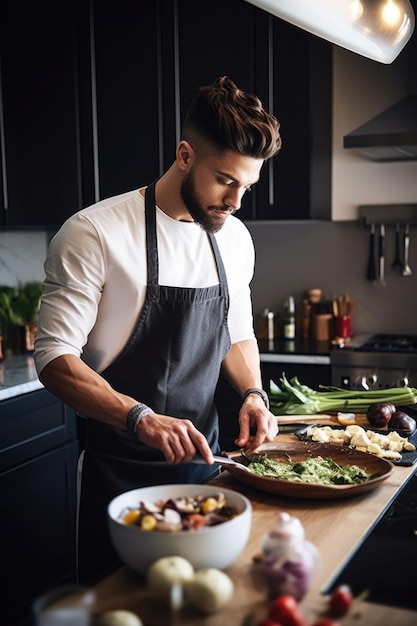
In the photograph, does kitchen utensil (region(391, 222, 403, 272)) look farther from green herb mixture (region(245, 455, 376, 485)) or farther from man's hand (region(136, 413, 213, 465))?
man's hand (region(136, 413, 213, 465))

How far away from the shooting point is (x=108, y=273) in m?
2.06

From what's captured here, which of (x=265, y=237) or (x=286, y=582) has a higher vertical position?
(x=265, y=237)

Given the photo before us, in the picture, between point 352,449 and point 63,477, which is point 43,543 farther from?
point 352,449

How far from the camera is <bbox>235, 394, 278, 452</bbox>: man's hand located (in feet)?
6.23

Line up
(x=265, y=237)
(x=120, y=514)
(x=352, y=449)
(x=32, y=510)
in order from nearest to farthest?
1. (x=120, y=514)
2. (x=352, y=449)
3. (x=32, y=510)
4. (x=265, y=237)

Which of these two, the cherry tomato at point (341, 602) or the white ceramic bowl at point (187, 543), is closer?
the cherry tomato at point (341, 602)

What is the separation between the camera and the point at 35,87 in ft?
13.6

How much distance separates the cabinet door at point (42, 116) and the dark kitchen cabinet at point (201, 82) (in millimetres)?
150

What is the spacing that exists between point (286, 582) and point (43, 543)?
245 centimetres

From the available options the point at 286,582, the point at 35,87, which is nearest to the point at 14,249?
the point at 35,87

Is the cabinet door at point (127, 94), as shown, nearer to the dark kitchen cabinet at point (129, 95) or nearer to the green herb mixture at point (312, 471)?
the dark kitchen cabinet at point (129, 95)

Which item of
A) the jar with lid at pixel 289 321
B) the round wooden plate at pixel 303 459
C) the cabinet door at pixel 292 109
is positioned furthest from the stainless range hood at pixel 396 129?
the round wooden plate at pixel 303 459

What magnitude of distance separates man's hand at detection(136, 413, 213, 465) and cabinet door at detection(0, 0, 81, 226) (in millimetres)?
2597

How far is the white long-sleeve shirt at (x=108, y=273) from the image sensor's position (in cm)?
194
